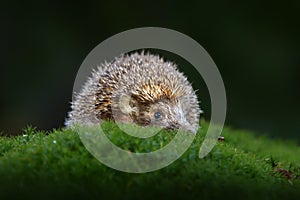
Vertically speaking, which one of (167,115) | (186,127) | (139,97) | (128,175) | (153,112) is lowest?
(128,175)

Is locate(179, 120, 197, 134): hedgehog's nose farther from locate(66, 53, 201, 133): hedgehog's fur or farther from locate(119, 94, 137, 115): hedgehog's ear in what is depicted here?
locate(119, 94, 137, 115): hedgehog's ear

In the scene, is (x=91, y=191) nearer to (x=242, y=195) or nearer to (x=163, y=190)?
(x=163, y=190)

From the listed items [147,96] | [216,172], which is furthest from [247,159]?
[147,96]

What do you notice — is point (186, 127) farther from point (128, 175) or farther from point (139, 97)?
point (128, 175)

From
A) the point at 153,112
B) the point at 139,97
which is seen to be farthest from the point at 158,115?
the point at 139,97

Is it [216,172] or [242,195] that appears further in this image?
[216,172]

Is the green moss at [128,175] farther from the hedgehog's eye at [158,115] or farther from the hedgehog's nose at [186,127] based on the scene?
the hedgehog's eye at [158,115]

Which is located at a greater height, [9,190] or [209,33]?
[209,33]

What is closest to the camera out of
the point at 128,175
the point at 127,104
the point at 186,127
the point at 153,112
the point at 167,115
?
the point at 128,175
